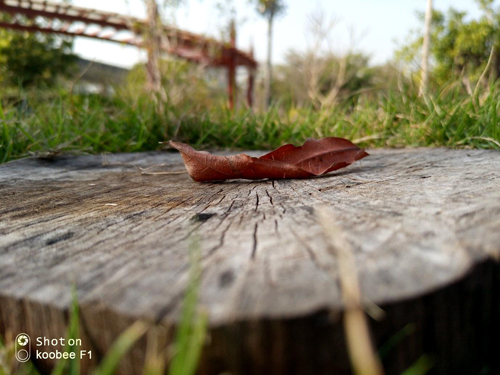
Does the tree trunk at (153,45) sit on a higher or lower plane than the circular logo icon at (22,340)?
higher

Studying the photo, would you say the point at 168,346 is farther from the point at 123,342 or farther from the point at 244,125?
the point at 244,125

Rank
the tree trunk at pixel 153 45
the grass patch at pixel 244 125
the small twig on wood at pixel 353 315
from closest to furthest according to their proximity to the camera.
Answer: the small twig on wood at pixel 353 315
the grass patch at pixel 244 125
the tree trunk at pixel 153 45

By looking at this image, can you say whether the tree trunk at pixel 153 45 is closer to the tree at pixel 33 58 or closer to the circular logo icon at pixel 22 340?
the circular logo icon at pixel 22 340

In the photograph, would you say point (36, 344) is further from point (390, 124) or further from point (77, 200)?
point (390, 124)

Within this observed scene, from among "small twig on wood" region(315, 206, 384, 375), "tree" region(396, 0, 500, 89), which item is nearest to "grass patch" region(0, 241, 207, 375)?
"small twig on wood" region(315, 206, 384, 375)

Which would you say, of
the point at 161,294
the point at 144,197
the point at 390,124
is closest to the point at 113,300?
the point at 161,294

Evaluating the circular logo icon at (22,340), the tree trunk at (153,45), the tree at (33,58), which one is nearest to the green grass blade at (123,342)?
the circular logo icon at (22,340)

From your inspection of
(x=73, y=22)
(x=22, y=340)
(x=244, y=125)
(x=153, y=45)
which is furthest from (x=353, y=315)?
(x=73, y=22)

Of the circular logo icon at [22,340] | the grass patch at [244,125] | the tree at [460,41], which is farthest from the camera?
the tree at [460,41]
